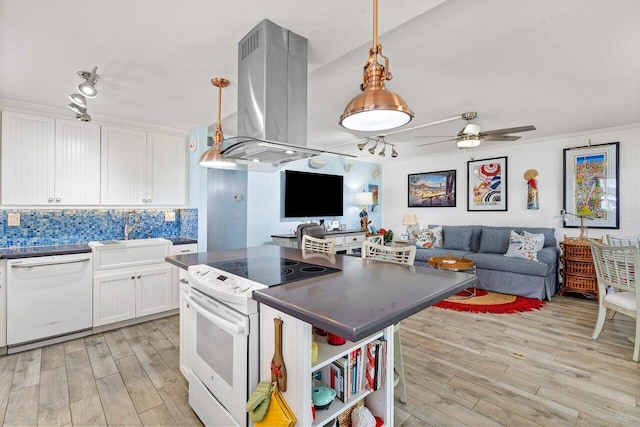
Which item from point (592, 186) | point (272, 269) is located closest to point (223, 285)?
point (272, 269)

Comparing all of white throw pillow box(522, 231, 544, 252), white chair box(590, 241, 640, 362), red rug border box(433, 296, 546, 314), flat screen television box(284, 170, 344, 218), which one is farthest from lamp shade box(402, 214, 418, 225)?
white chair box(590, 241, 640, 362)

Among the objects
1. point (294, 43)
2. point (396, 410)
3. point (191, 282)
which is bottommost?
point (396, 410)

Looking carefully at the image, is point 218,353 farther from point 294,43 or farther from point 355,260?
point 294,43

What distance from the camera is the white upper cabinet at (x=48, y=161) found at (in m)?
2.90

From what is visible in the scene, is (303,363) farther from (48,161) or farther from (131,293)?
(48,161)

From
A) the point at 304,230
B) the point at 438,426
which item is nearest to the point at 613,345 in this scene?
the point at 438,426

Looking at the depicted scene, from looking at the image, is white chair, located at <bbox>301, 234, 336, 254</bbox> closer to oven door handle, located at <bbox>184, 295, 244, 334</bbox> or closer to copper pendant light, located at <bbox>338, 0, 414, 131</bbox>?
oven door handle, located at <bbox>184, 295, 244, 334</bbox>

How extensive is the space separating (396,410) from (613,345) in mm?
2363

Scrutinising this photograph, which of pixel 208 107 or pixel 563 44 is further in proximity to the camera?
pixel 208 107

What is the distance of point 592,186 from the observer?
4.34 meters

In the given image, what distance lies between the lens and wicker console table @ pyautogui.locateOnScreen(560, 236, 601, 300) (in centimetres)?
403

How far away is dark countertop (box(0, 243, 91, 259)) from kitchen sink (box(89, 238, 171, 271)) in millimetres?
114

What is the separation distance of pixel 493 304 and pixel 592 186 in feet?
7.78

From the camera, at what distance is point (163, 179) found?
150 inches
